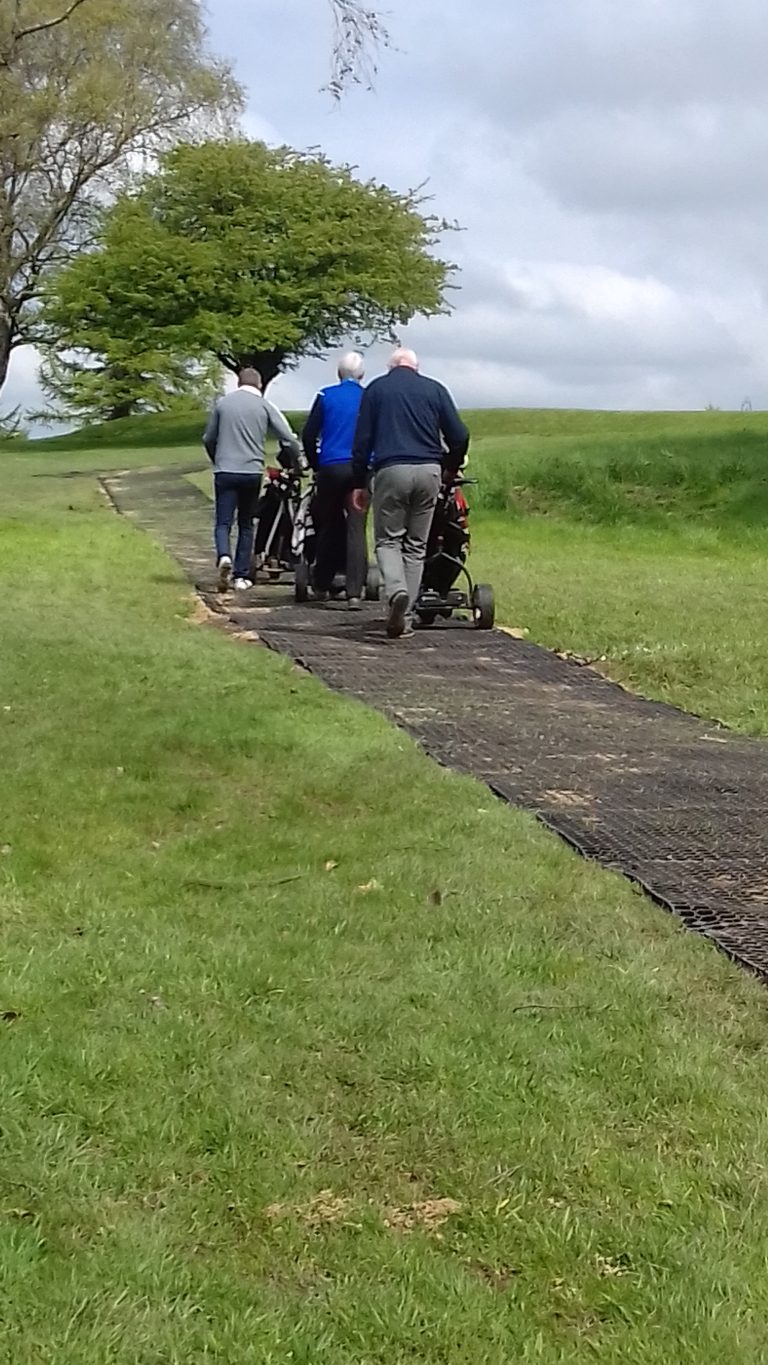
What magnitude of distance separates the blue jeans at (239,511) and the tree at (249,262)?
31838 millimetres

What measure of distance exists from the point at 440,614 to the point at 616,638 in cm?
133

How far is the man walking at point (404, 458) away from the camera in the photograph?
1039 cm

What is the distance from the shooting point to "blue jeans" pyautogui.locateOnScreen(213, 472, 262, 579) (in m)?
12.9

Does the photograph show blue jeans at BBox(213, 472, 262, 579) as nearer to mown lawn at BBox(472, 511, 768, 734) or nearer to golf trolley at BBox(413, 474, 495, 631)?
golf trolley at BBox(413, 474, 495, 631)

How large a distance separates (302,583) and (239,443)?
1.27 metres

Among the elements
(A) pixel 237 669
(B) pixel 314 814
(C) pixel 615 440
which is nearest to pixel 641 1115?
(B) pixel 314 814

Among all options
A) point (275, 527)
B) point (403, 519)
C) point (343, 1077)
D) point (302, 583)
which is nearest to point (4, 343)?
point (275, 527)

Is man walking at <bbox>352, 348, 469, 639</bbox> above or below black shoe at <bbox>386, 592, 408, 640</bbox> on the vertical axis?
above

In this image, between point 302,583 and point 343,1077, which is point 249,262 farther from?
point 343,1077

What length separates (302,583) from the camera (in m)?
12.7

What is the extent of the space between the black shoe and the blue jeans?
2.69 m

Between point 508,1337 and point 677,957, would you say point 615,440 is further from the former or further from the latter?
point 508,1337

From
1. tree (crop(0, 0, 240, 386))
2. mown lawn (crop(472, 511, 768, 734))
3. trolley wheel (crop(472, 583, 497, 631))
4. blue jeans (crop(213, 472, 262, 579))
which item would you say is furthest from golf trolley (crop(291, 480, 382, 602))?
tree (crop(0, 0, 240, 386))

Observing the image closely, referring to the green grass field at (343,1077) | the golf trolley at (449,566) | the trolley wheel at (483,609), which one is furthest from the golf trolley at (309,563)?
the green grass field at (343,1077)
